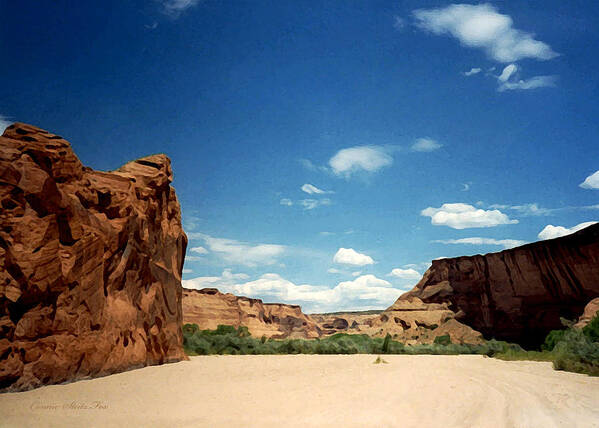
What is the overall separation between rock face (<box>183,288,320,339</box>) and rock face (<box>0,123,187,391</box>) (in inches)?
2315

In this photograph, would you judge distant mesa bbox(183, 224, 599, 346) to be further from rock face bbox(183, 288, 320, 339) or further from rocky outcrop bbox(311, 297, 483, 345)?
rock face bbox(183, 288, 320, 339)

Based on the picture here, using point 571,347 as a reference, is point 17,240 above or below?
above

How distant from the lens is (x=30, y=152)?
873 centimetres

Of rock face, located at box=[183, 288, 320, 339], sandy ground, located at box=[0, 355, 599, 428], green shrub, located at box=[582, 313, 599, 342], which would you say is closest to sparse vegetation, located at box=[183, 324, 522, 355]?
green shrub, located at box=[582, 313, 599, 342]

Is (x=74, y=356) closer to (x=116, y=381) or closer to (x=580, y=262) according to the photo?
(x=116, y=381)

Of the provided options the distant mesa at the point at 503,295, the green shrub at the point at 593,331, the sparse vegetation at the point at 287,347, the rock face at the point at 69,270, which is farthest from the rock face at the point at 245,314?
the rock face at the point at 69,270

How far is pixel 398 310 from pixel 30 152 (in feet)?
161

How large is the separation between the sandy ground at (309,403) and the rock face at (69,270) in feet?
2.75

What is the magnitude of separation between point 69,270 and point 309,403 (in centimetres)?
601

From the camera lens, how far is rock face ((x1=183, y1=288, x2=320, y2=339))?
239 feet

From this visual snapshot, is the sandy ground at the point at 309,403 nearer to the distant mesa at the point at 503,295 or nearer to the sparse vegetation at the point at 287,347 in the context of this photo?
the sparse vegetation at the point at 287,347

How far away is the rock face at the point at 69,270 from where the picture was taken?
7.59 meters

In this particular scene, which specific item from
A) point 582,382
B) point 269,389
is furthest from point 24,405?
point 582,382

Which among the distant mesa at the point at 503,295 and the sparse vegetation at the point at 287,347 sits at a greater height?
the distant mesa at the point at 503,295
